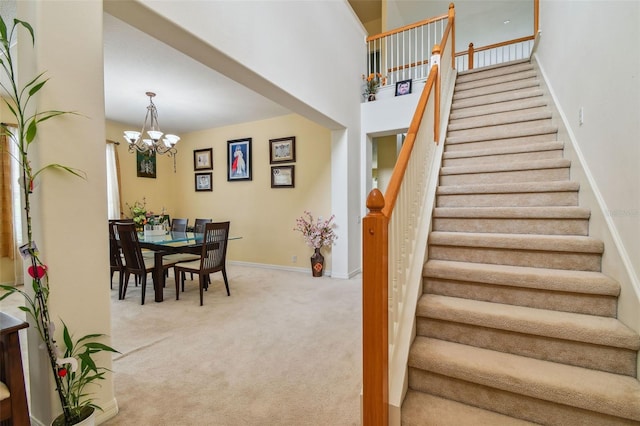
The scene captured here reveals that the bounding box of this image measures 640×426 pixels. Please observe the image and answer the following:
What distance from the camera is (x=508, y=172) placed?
8.52ft

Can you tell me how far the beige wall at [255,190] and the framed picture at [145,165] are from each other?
0.10 m

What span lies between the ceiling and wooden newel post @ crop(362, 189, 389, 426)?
2616mm

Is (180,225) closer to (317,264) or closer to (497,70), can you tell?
(317,264)

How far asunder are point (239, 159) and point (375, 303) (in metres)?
4.97

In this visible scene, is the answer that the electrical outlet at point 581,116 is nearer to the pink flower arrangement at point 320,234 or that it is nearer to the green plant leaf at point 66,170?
the pink flower arrangement at point 320,234

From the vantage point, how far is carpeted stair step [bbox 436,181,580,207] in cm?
225

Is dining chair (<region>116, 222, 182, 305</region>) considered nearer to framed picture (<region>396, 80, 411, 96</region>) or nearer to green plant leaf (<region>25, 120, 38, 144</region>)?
green plant leaf (<region>25, 120, 38, 144</region>)

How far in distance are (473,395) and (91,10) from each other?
9.04ft

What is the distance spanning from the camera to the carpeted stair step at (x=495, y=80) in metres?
3.80

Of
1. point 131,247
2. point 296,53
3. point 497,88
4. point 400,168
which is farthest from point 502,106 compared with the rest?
point 131,247

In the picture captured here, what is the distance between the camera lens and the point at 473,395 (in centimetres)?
153

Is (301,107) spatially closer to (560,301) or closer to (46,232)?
(46,232)

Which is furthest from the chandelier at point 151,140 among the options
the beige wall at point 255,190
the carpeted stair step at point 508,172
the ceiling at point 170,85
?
the carpeted stair step at point 508,172

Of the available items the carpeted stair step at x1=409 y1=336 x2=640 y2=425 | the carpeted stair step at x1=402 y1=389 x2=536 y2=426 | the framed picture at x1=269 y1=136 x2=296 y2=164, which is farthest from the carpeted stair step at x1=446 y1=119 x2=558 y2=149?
the framed picture at x1=269 y1=136 x2=296 y2=164
